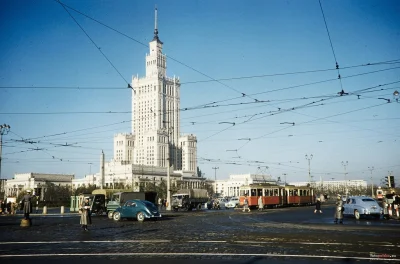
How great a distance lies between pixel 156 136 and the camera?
152250mm

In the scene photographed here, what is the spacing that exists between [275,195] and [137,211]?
2645 cm

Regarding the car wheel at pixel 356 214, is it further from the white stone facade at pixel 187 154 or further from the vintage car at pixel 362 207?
the white stone facade at pixel 187 154

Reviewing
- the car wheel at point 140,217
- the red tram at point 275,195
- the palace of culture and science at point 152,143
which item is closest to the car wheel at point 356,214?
the car wheel at point 140,217

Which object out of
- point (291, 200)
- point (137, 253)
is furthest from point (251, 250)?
point (291, 200)

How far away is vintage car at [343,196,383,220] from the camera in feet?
82.4

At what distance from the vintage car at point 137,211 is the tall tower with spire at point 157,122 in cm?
12357

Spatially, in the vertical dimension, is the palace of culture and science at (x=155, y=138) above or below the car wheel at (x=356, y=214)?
above

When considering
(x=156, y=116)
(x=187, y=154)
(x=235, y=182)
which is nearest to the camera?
(x=156, y=116)

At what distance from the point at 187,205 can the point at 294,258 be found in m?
40.4

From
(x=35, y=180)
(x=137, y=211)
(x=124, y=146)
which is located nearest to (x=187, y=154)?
(x=124, y=146)

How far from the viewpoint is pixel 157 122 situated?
527 feet

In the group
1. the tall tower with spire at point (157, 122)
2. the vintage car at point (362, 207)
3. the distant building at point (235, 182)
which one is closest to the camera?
the vintage car at point (362, 207)

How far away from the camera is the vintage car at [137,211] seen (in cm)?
2557

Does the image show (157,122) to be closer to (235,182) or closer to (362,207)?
(235,182)
